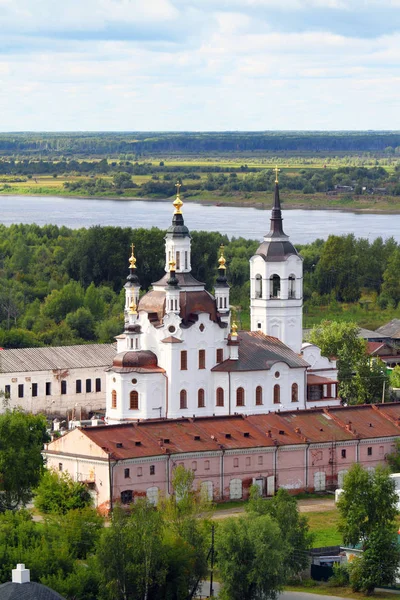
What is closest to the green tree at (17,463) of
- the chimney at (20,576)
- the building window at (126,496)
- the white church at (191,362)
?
the building window at (126,496)

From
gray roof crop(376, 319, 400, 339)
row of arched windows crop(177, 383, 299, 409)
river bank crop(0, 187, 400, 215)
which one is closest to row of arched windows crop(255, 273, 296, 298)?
row of arched windows crop(177, 383, 299, 409)

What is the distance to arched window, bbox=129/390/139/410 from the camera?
53281 millimetres

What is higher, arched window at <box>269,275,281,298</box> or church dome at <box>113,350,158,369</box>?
arched window at <box>269,275,281,298</box>

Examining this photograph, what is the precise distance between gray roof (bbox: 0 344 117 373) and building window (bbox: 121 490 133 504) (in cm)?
1427

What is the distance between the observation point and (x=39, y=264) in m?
90.9

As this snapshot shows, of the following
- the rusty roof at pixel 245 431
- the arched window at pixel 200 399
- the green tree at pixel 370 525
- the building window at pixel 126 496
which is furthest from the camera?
the arched window at pixel 200 399

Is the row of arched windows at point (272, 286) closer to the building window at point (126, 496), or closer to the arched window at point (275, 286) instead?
the arched window at point (275, 286)

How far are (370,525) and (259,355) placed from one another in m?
15.7

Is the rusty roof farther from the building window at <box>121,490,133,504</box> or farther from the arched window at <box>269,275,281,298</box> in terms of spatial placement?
the arched window at <box>269,275,281,298</box>

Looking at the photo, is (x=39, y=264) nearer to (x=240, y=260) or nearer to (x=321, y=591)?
(x=240, y=260)

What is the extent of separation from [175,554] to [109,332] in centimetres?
3578

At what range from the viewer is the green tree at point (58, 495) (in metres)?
44.2

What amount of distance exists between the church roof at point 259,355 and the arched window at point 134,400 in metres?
2.55

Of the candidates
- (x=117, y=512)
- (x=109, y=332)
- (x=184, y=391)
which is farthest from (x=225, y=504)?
(x=109, y=332)
